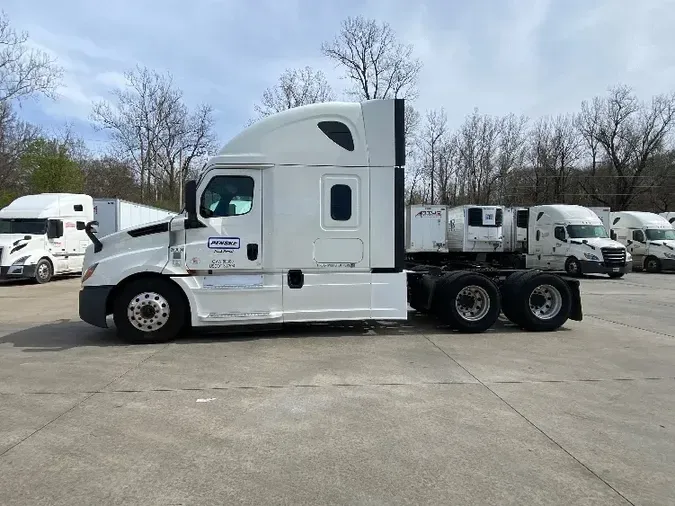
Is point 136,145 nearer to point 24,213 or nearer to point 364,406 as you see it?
point 24,213

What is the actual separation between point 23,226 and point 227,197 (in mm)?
15039

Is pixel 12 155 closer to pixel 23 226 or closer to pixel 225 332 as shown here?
pixel 23 226

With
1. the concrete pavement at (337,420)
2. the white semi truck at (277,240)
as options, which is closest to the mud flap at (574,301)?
the concrete pavement at (337,420)

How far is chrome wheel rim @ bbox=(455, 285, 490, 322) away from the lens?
901 cm

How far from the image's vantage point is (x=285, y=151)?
8.11m

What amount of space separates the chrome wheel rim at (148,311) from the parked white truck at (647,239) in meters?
28.7

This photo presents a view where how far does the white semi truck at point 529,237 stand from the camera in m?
23.4

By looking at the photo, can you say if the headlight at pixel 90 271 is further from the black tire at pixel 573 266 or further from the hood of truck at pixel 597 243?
the hood of truck at pixel 597 243

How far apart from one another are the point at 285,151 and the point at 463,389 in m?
4.49

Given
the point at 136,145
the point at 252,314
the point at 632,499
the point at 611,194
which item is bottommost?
the point at 632,499

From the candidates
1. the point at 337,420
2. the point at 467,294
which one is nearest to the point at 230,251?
the point at 337,420

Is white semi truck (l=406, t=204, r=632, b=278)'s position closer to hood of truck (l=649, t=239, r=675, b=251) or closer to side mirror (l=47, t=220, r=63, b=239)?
hood of truck (l=649, t=239, r=675, b=251)

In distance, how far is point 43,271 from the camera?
63.1 ft

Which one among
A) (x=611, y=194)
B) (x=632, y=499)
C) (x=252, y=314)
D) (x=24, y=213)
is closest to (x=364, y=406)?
(x=632, y=499)
